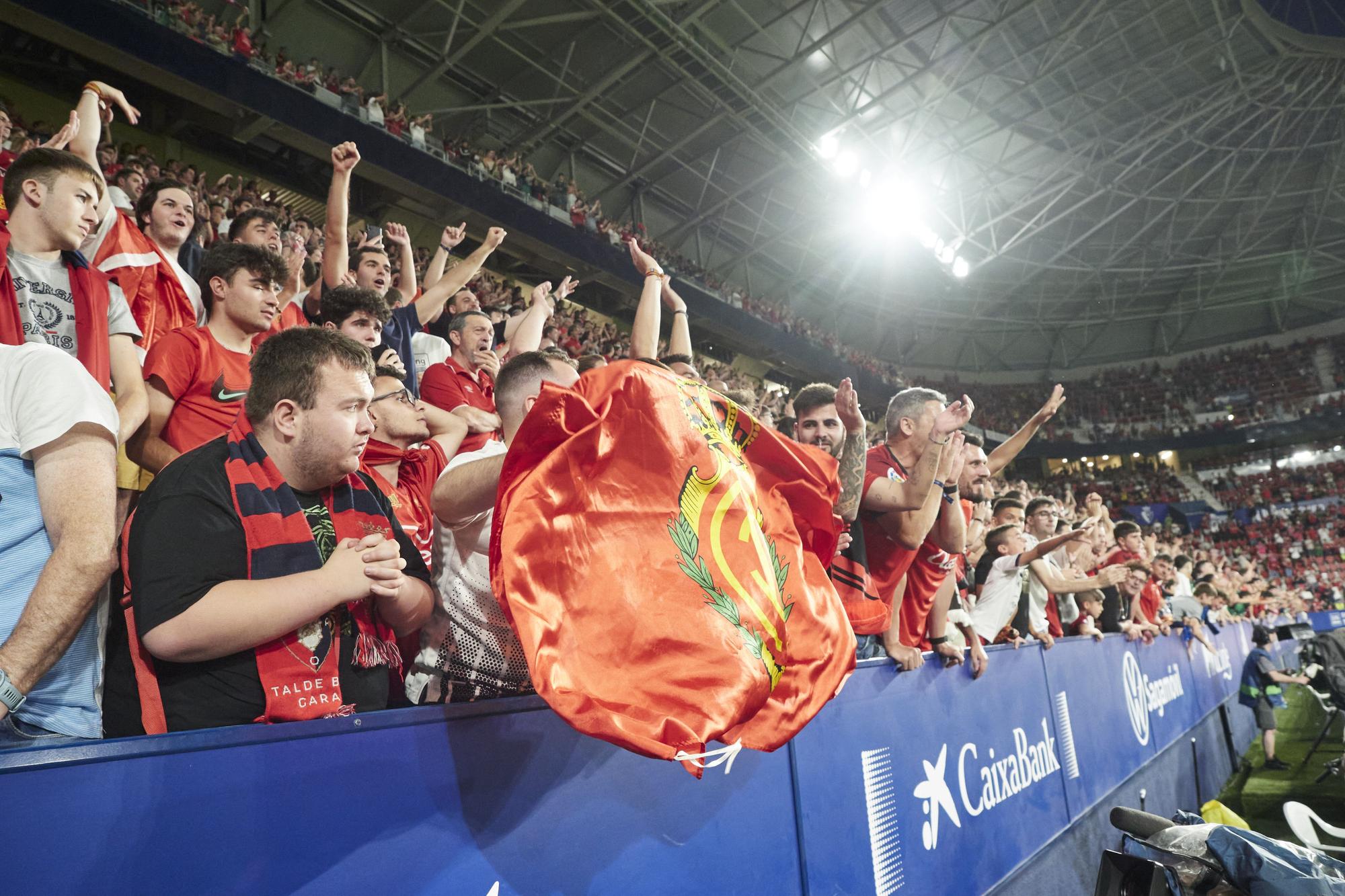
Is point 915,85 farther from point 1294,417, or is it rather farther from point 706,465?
point 1294,417

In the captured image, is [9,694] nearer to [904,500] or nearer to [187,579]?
[187,579]

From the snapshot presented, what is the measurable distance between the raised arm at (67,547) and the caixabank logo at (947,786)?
7.67ft

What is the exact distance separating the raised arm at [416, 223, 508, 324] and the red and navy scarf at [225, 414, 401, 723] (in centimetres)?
282

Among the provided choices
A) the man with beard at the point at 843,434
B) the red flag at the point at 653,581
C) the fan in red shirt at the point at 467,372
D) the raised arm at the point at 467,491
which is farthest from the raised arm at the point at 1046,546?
the raised arm at the point at 467,491

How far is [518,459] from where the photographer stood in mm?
1594

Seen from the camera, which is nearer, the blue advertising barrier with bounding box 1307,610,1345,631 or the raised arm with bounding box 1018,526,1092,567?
the raised arm with bounding box 1018,526,1092,567

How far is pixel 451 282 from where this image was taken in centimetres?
452

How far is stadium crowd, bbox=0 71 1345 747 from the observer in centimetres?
134

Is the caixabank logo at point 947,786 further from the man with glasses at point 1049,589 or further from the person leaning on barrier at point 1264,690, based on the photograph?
the person leaning on barrier at point 1264,690

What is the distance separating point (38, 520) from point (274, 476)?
378 mm

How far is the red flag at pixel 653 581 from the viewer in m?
1.42

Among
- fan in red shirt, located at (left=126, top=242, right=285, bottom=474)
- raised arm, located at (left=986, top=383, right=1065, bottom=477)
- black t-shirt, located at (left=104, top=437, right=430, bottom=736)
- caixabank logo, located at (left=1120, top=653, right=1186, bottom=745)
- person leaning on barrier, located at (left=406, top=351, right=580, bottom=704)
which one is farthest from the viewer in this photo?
caixabank logo, located at (left=1120, top=653, right=1186, bottom=745)

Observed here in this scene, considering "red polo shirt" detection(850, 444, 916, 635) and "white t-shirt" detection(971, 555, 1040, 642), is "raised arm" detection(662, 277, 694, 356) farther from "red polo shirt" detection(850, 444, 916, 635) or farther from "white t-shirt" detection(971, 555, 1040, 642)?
"white t-shirt" detection(971, 555, 1040, 642)

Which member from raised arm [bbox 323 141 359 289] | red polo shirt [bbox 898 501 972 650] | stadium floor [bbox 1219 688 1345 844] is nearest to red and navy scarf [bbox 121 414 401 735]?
raised arm [bbox 323 141 359 289]
